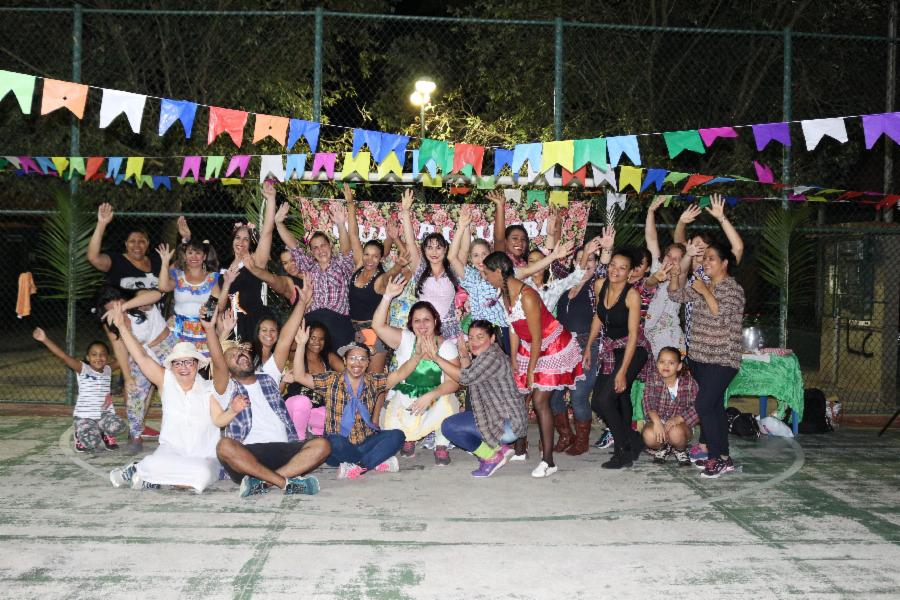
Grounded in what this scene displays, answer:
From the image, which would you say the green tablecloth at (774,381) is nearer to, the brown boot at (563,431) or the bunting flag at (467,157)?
the brown boot at (563,431)

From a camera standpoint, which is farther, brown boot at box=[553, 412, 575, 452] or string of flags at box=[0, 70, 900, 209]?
brown boot at box=[553, 412, 575, 452]

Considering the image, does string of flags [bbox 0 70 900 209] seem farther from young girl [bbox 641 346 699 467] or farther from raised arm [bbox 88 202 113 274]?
young girl [bbox 641 346 699 467]

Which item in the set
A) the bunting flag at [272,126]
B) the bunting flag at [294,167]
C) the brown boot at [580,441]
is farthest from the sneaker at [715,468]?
the bunting flag at [294,167]

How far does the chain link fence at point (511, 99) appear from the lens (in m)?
10.8

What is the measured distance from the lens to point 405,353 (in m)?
7.49

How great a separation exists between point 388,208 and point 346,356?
2.60 meters

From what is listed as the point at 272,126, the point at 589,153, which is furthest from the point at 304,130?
the point at 589,153

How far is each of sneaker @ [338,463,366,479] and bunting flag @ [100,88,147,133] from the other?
306 centimetres

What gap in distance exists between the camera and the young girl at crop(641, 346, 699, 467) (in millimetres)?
7457

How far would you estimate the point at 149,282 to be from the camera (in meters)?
8.53

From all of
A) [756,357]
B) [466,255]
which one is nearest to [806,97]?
[756,357]

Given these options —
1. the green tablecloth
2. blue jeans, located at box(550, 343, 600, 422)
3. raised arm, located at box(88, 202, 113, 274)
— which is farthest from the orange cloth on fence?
the green tablecloth

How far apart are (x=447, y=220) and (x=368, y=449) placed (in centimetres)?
310

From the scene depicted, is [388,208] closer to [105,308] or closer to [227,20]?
[105,308]
